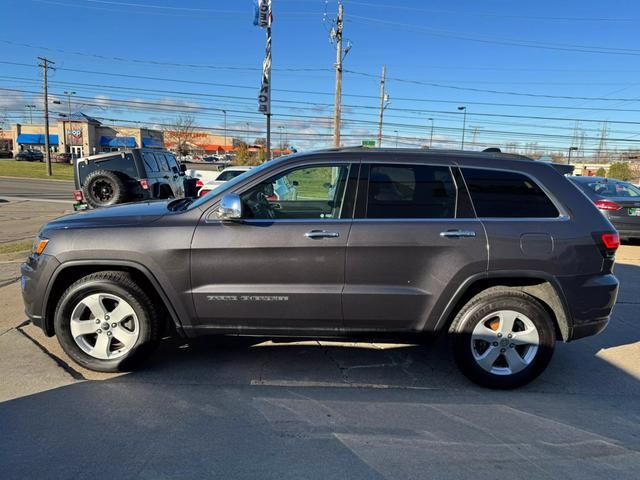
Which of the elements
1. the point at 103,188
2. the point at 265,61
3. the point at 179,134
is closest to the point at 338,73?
the point at 265,61

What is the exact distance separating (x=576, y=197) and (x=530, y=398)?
5.27ft

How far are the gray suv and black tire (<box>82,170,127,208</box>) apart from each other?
22.9 feet

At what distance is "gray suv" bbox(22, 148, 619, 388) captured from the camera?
3.42 metres

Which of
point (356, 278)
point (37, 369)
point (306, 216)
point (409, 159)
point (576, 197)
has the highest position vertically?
point (409, 159)

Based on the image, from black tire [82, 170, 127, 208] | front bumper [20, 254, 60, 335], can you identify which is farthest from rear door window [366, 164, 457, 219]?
black tire [82, 170, 127, 208]

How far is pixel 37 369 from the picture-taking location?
3.72 metres

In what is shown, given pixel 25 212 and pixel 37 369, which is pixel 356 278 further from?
pixel 25 212

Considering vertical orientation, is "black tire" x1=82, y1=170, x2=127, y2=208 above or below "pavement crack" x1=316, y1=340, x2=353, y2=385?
above

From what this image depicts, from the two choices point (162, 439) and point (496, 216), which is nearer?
point (162, 439)

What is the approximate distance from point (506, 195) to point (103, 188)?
941cm

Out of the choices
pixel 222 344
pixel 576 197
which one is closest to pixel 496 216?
pixel 576 197

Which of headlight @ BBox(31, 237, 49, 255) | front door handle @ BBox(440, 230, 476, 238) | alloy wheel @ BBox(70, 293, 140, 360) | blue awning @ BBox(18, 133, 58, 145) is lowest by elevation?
alloy wheel @ BBox(70, 293, 140, 360)

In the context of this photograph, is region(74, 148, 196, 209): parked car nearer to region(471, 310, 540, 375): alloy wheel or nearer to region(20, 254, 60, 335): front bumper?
region(20, 254, 60, 335): front bumper

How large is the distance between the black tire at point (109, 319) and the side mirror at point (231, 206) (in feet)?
3.18
